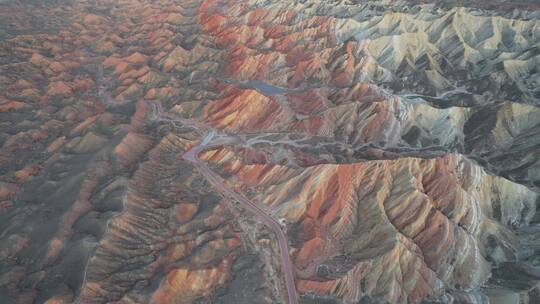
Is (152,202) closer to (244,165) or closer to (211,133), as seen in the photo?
(244,165)

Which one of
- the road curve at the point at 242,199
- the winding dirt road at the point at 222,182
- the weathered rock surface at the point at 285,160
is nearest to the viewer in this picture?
the road curve at the point at 242,199

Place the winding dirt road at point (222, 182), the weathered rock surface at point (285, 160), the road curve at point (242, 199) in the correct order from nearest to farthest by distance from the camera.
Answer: the road curve at point (242, 199) → the weathered rock surface at point (285, 160) → the winding dirt road at point (222, 182)

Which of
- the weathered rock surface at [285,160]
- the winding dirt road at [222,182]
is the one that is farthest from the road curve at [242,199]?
the weathered rock surface at [285,160]

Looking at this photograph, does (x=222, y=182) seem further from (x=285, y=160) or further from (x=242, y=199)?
(x=285, y=160)

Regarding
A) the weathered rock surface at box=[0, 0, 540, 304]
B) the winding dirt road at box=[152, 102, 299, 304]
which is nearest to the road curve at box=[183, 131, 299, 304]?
the winding dirt road at box=[152, 102, 299, 304]

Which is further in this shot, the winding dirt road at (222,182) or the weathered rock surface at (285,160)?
the winding dirt road at (222,182)

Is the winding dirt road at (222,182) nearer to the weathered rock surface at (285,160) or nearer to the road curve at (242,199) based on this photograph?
the road curve at (242,199)

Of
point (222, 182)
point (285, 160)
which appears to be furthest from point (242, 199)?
point (285, 160)
